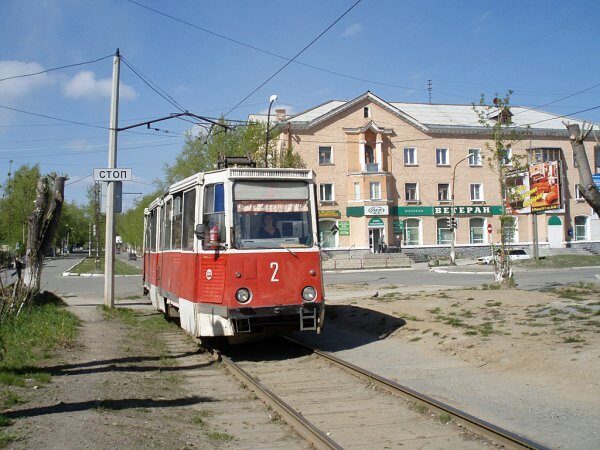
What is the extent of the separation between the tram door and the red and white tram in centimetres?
4176

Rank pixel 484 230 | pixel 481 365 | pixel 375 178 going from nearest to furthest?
pixel 481 365, pixel 375 178, pixel 484 230

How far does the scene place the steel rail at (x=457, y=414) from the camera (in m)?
5.36

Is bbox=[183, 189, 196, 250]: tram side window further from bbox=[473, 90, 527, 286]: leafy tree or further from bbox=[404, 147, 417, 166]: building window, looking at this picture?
bbox=[404, 147, 417, 166]: building window

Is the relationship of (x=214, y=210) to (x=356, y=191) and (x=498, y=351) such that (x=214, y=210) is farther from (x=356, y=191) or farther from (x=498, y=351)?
(x=356, y=191)

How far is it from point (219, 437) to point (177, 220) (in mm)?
6610

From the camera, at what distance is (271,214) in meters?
10.1

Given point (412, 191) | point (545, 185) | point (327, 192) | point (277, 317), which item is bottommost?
point (277, 317)

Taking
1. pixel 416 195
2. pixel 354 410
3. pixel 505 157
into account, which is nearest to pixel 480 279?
pixel 505 157

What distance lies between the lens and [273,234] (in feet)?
33.2

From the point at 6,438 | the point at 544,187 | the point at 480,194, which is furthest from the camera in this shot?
the point at 480,194

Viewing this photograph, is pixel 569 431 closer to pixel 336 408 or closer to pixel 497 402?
pixel 497 402

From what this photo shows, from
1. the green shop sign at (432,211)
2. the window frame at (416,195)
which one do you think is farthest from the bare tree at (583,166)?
the window frame at (416,195)

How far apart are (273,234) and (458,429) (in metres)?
4.91

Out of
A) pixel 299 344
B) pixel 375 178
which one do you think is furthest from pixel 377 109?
pixel 299 344
